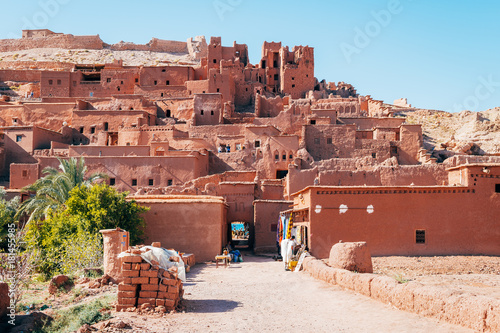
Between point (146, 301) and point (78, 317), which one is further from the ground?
point (146, 301)

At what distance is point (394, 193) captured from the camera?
708 inches

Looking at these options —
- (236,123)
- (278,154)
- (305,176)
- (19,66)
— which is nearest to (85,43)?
(19,66)

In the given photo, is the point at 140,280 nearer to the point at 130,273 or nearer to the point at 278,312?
the point at 130,273

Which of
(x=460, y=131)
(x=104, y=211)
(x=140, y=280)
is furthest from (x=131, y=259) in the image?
(x=460, y=131)

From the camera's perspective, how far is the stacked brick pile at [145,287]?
9.35 m

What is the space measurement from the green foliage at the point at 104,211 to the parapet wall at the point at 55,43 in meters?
62.5

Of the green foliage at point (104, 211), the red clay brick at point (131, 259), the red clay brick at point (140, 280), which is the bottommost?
the red clay brick at point (140, 280)

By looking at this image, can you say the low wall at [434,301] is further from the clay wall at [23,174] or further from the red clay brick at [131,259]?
the clay wall at [23,174]

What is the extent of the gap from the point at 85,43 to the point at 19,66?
13982 millimetres

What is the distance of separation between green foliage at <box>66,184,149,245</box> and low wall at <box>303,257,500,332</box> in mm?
9064

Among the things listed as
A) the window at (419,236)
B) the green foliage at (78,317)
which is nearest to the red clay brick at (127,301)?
the green foliage at (78,317)

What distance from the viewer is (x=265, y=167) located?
31297mm

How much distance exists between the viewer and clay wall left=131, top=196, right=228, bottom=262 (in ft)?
60.6

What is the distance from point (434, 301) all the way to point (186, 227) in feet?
38.7
